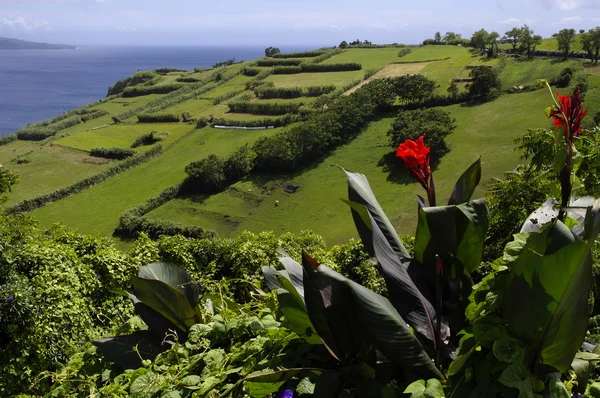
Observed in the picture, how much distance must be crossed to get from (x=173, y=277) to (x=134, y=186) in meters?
38.9

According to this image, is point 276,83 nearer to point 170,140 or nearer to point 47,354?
point 170,140

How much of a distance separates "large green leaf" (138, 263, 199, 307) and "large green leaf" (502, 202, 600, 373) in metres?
1.56

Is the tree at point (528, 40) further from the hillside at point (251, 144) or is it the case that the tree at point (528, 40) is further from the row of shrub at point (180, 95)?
the row of shrub at point (180, 95)

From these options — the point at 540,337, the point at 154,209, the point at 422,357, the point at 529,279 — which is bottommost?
the point at 154,209

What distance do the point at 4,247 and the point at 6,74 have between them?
182 m

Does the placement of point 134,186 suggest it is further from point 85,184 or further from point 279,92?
point 279,92

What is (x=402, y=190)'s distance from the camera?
31.0 m

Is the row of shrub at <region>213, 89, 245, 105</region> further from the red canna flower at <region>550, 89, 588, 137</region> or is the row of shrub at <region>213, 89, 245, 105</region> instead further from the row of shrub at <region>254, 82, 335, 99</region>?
the red canna flower at <region>550, 89, 588, 137</region>

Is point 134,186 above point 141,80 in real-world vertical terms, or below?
below

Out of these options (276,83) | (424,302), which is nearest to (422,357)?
(424,302)

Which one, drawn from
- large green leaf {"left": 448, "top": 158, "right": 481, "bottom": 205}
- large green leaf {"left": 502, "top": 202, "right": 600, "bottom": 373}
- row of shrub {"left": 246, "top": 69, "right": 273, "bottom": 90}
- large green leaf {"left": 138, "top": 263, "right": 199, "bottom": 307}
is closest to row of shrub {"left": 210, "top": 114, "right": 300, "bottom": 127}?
row of shrub {"left": 246, "top": 69, "right": 273, "bottom": 90}

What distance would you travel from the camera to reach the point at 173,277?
7.89ft

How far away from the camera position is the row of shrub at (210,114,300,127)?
47.4 m

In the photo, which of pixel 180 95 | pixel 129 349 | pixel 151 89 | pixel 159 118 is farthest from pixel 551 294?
pixel 151 89
